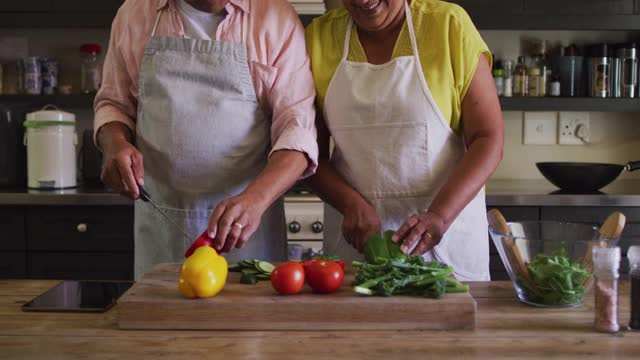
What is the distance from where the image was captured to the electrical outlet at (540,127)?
3.03 metres

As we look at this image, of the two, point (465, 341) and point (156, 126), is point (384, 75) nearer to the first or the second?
point (156, 126)

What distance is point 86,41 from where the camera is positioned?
3072mm

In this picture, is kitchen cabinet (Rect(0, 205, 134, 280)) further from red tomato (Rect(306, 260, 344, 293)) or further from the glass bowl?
the glass bowl

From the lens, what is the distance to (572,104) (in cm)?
276

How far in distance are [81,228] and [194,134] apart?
1.19 metres

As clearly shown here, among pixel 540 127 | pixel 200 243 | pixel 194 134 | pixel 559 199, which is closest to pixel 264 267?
pixel 200 243

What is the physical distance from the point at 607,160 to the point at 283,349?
8.08 feet

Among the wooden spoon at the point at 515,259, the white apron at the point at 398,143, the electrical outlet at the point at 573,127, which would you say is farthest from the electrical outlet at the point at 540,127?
the wooden spoon at the point at 515,259

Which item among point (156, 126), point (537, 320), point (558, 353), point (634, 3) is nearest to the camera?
point (558, 353)

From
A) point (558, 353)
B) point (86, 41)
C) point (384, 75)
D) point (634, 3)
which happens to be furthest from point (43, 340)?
point (634, 3)

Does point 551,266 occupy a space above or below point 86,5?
below

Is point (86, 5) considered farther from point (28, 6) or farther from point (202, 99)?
point (202, 99)

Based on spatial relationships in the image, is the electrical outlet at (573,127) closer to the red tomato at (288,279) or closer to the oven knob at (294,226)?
the oven knob at (294,226)

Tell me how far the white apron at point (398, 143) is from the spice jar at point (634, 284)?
1.61 ft
